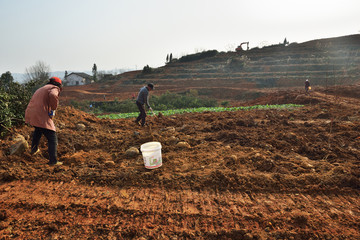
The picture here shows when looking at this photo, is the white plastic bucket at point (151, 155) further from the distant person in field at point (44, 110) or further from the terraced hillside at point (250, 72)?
the terraced hillside at point (250, 72)

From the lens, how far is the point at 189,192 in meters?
3.18

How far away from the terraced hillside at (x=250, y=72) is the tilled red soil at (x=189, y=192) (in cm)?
1837

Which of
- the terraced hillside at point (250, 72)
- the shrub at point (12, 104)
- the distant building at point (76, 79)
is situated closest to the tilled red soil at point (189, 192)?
the shrub at point (12, 104)

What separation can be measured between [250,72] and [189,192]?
30998 millimetres

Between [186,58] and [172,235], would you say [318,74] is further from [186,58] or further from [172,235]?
[172,235]

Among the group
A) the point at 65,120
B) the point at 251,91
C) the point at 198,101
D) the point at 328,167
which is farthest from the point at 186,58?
the point at 328,167

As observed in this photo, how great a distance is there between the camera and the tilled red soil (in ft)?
8.09

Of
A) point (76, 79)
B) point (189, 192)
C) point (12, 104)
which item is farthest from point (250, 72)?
point (76, 79)

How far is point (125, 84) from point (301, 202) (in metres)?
Answer: 33.9

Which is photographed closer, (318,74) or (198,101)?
(198,101)

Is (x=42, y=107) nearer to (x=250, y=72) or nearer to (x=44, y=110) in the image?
(x=44, y=110)

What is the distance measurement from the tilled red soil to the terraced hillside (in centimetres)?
1837

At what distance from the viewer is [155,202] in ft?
9.70

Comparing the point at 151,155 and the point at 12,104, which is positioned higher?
the point at 12,104
